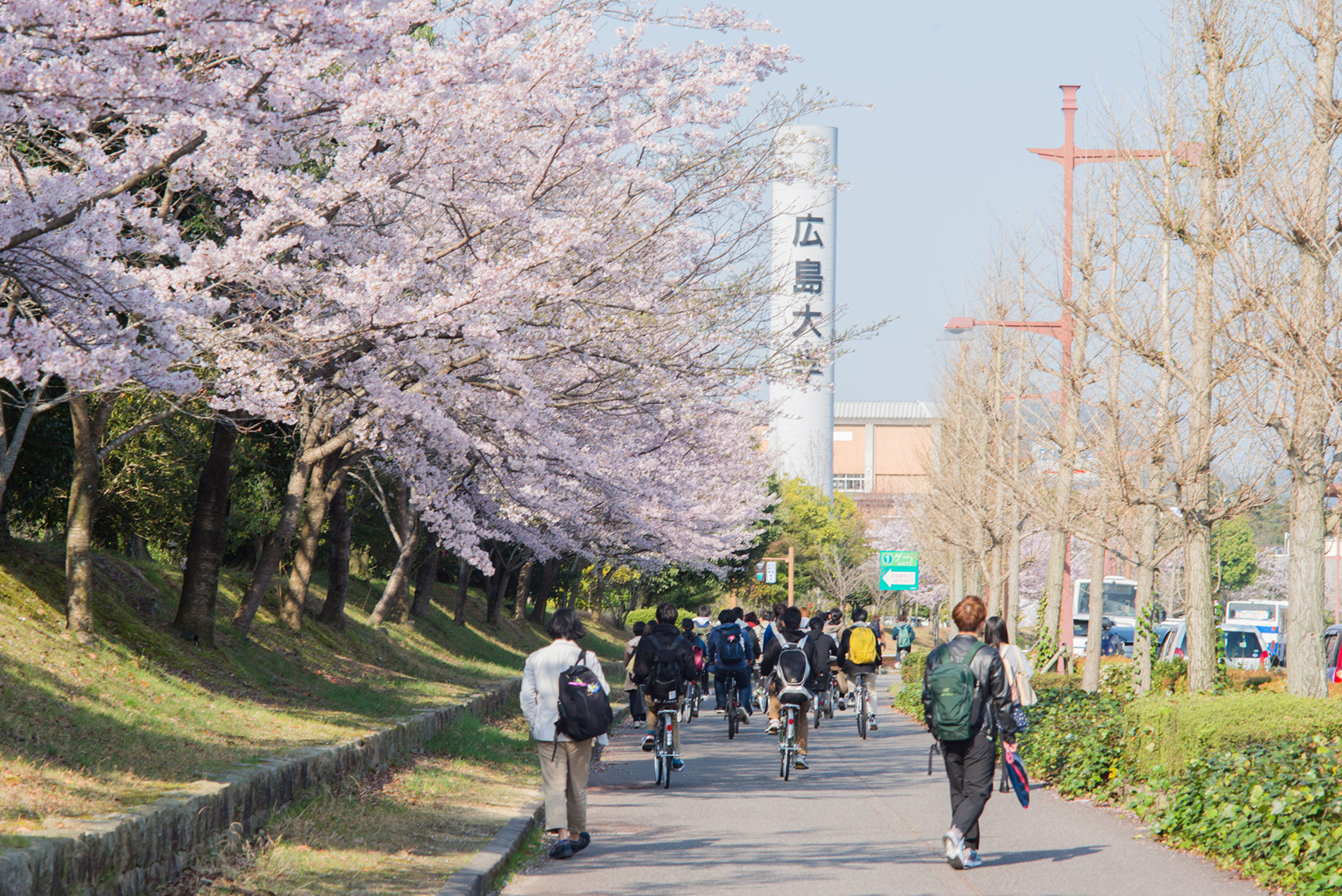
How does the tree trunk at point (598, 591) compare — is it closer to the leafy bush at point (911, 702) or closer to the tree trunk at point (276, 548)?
the leafy bush at point (911, 702)

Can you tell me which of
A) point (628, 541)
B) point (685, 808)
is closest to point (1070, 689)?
point (685, 808)

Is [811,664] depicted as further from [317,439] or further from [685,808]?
[317,439]

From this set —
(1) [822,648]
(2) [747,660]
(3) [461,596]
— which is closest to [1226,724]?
(1) [822,648]

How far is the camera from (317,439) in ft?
56.6

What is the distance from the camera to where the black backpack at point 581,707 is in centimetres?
872

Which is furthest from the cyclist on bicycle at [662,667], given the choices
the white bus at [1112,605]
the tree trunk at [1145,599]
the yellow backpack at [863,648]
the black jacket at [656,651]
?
the white bus at [1112,605]

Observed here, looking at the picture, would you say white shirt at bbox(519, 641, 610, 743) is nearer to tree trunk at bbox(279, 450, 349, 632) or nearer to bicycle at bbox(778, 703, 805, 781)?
bicycle at bbox(778, 703, 805, 781)

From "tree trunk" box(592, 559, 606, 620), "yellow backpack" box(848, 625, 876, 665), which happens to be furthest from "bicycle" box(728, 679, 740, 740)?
"tree trunk" box(592, 559, 606, 620)

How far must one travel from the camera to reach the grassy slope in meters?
7.42

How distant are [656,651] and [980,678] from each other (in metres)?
5.56

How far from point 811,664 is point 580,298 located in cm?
568

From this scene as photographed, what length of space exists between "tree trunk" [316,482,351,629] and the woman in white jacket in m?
11.9

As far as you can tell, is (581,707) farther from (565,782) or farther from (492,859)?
(492,859)

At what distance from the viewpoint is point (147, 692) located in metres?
10.7
